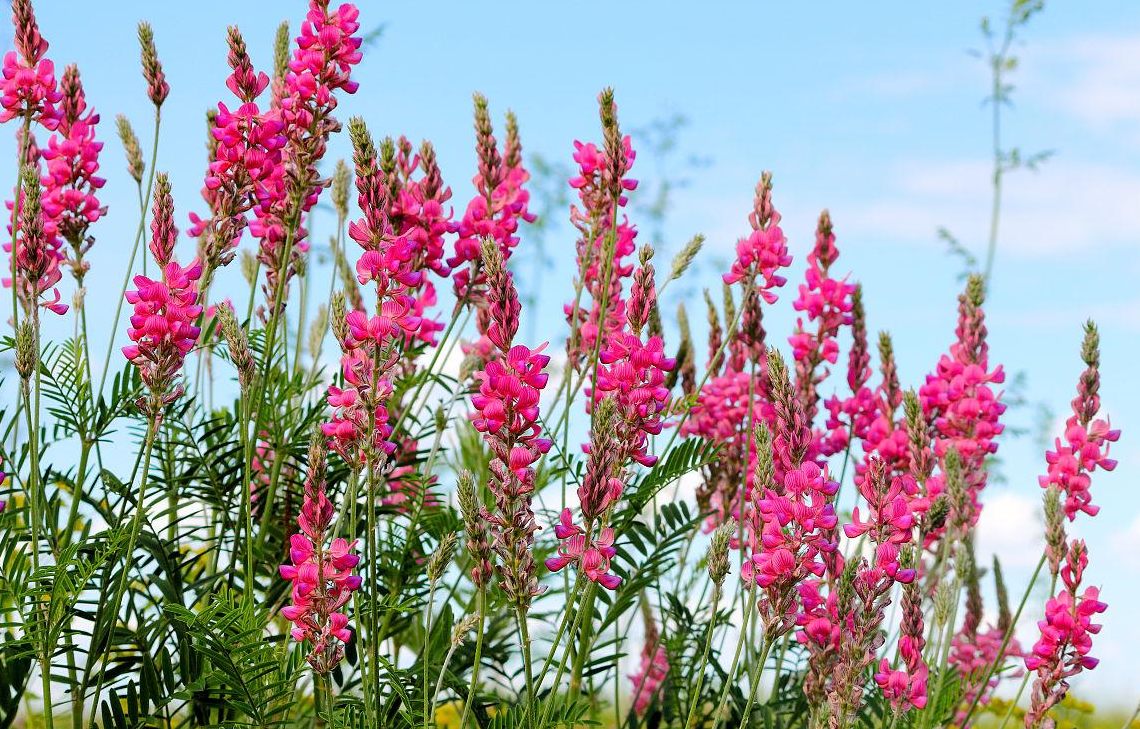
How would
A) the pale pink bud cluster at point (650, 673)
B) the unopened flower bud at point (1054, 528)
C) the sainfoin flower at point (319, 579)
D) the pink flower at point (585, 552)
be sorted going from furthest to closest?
the pale pink bud cluster at point (650, 673)
the unopened flower bud at point (1054, 528)
the sainfoin flower at point (319, 579)
the pink flower at point (585, 552)

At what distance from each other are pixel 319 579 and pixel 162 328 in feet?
2.01

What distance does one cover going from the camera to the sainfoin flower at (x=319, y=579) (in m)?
2.27

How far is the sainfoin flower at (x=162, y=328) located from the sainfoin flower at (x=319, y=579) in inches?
16.2

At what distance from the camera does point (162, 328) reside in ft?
8.06

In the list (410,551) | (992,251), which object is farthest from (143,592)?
(992,251)

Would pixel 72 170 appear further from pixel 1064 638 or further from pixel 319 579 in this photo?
pixel 1064 638

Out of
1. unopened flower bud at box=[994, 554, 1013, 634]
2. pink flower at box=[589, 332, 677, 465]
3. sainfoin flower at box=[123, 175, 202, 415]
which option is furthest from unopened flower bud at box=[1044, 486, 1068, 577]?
sainfoin flower at box=[123, 175, 202, 415]

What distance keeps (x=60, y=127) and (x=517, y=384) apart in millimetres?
1978

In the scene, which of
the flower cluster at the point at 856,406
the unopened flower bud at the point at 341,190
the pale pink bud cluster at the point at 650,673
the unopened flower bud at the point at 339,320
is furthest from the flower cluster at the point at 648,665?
the unopened flower bud at the point at 339,320

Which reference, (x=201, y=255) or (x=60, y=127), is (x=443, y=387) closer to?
(x=201, y=255)

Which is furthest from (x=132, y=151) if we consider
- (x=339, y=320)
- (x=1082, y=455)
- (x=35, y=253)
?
(x=1082, y=455)

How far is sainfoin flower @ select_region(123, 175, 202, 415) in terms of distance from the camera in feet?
8.07

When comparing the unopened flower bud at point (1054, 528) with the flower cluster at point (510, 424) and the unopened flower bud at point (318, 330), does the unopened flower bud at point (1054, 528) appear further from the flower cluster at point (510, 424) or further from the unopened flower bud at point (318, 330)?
the unopened flower bud at point (318, 330)

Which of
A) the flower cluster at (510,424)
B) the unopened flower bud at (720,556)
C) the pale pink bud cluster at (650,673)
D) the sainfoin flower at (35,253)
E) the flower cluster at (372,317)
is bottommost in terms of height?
the pale pink bud cluster at (650,673)
